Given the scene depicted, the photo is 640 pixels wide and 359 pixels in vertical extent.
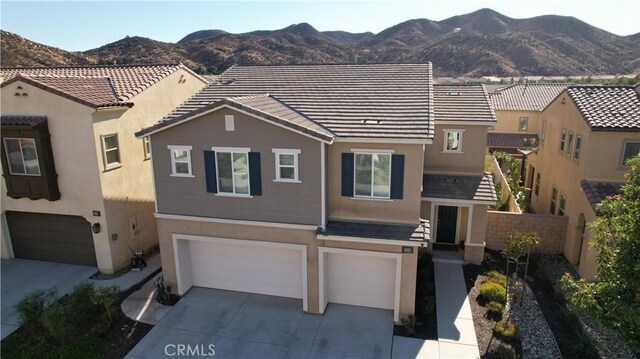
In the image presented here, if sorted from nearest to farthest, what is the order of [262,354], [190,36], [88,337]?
[262,354] → [88,337] → [190,36]

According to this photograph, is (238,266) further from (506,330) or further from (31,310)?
(506,330)

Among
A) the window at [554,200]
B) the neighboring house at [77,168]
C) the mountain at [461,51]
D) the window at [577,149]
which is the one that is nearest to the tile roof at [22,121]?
the neighboring house at [77,168]

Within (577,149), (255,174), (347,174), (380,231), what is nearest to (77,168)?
(255,174)

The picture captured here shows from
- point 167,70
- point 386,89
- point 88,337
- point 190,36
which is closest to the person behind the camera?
point 88,337

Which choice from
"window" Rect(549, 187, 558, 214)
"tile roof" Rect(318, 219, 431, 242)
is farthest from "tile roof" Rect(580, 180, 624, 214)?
"tile roof" Rect(318, 219, 431, 242)

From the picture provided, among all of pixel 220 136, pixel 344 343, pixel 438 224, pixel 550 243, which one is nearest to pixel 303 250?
pixel 344 343

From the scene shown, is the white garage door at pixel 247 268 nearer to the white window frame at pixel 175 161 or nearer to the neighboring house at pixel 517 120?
the white window frame at pixel 175 161

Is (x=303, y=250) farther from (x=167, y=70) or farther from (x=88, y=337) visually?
(x=167, y=70)
